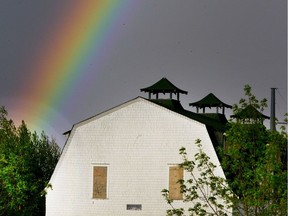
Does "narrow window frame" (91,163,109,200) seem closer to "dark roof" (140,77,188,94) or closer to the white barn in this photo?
the white barn

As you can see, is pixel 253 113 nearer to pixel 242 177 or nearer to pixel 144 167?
pixel 242 177

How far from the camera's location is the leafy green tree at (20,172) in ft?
159

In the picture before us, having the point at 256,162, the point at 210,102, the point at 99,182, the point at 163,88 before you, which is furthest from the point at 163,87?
the point at 256,162

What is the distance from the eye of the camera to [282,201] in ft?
70.9

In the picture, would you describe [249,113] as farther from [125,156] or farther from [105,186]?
[105,186]

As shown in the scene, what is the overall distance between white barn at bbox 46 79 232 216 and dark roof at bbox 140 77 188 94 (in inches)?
250

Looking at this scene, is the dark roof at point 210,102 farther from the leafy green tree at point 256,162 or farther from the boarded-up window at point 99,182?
the leafy green tree at point 256,162

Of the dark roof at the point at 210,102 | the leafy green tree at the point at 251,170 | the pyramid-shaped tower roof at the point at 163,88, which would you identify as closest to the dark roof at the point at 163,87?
the pyramid-shaped tower roof at the point at 163,88

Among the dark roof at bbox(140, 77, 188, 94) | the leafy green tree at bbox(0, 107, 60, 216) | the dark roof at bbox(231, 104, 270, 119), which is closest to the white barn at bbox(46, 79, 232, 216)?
the leafy green tree at bbox(0, 107, 60, 216)

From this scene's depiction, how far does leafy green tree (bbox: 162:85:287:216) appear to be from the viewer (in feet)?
72.8

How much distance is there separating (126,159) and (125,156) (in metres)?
0.15

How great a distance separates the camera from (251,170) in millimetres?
23219

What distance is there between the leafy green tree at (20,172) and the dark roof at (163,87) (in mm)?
7777

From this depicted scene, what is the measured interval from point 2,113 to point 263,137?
2957 cm
